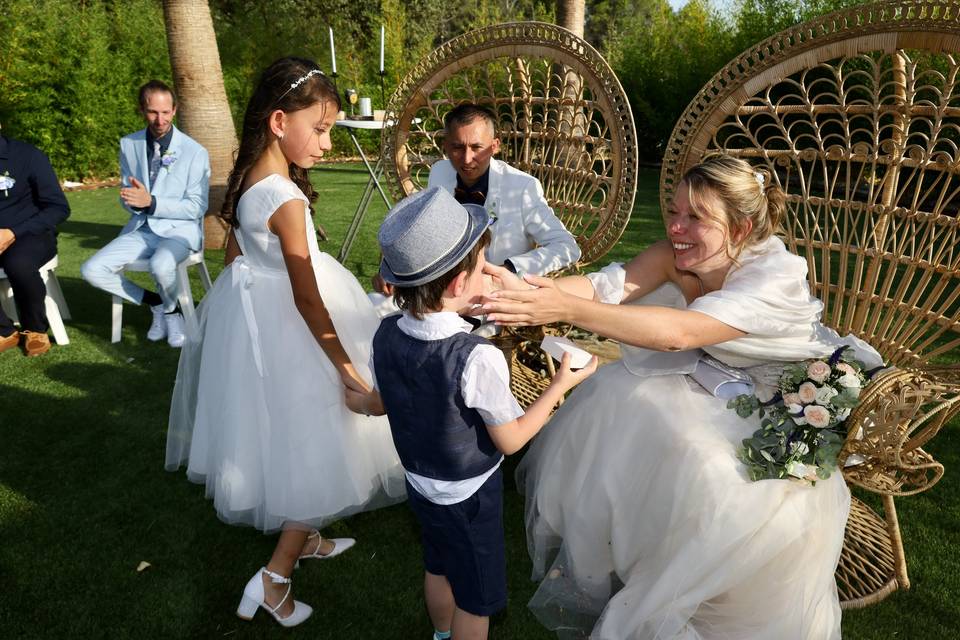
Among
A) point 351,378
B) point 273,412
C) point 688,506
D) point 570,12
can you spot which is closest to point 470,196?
point 351,378

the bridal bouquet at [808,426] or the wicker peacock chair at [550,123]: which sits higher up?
the wicker peacock chair at [550,123]

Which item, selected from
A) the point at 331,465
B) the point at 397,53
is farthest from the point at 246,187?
the point at 397,53

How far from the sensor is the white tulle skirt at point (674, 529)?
187cm

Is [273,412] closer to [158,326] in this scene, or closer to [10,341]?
[158,326]

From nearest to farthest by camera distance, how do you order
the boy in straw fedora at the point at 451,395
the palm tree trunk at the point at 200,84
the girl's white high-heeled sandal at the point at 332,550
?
the boy in straw fedora at the point at 451,395 → the girl's white high-heeled sandal at the point at 332,550 → the palm tree trunk at the point at 200,84

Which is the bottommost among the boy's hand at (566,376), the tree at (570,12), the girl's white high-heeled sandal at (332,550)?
the girl's white high-heeled sandal at (332,550)

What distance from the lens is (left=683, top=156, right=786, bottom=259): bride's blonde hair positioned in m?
2.07

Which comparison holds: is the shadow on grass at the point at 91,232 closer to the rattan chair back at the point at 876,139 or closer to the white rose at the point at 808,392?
the rattan chair back at the point at 876,139

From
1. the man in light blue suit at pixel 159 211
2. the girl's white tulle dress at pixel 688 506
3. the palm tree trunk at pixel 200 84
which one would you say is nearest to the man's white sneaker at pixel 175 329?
the man in light blue suit at pixel 159 211

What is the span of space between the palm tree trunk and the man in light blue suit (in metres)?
1.89

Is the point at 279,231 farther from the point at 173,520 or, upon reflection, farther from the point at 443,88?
the point at 443,88

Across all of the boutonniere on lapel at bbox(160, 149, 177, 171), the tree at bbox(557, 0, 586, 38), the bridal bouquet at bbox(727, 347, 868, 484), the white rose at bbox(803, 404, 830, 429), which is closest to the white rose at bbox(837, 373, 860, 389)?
the bridal bouquet at bbox(727, 347, 868, 484)

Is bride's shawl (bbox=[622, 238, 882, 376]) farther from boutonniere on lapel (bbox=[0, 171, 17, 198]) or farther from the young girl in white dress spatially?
boutonniere on lapel (bbox=[0, 171, 17, 198])

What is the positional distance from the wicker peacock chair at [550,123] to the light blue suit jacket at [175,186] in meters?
1.81
